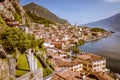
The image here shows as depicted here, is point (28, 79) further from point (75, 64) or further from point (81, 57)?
point (81, 57)

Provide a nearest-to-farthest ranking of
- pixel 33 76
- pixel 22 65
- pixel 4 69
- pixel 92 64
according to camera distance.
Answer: pixel 4 69
pixel 33 76
pixel 22 65
pixel 92 64

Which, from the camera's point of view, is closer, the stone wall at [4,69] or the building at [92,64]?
the stone wall at [4,69]

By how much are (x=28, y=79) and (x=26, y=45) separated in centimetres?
309

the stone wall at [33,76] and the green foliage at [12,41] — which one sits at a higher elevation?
the green foliage at [12,41]

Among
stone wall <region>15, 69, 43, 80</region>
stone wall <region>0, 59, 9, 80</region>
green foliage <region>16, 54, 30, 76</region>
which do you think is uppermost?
stone wall <region>0, 59, 9, 80</region>

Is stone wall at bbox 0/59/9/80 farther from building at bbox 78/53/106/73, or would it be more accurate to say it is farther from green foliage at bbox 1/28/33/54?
building at bbox 78/53/106/73

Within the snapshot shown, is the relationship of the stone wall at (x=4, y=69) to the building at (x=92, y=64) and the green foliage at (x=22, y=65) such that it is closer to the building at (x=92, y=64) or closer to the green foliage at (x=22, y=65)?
the green foliage at (x=22, y=65)

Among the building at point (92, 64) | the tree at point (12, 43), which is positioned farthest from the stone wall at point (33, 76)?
the building at point (92, 64)

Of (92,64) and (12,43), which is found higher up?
(12,43)

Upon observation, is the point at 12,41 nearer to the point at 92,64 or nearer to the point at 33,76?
the point at 33,76

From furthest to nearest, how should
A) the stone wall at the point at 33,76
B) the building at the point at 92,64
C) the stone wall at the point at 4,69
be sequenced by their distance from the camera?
the building at the point at 92,64 → the stone wall at the point at 33,76 → the stone wall at the point at 4,69

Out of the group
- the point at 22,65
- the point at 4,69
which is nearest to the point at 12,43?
the point at 4,69

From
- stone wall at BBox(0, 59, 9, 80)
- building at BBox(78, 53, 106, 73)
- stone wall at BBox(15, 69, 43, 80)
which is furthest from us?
building at BBox(78, 53, 106, 73)

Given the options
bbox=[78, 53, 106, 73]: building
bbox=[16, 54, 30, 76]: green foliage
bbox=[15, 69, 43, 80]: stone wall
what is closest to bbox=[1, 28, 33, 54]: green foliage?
bbox=[16, 54, 30, 76]: green foliage
